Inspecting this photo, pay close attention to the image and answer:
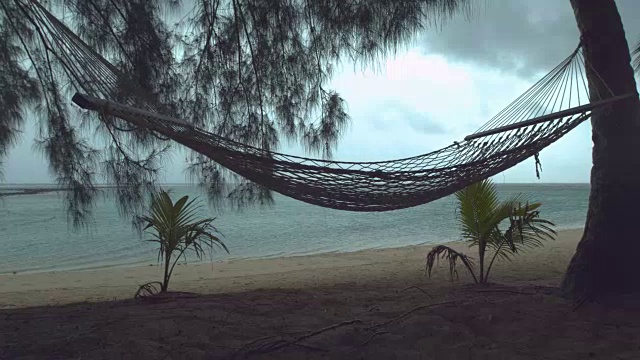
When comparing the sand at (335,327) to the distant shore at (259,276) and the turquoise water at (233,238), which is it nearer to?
the distant shore at (259,276)

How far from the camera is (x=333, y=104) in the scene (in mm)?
3408

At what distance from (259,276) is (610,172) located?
3.63m

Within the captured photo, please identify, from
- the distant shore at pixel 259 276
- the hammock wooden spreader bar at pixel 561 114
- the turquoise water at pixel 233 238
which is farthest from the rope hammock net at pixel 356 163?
the turquoise water at pixel 233 238

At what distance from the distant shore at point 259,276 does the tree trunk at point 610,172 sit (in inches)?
47.4

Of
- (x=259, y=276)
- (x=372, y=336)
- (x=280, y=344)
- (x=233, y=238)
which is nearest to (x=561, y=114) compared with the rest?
(x=372, y=336)

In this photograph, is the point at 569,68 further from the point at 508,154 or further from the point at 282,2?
the point at 282,2

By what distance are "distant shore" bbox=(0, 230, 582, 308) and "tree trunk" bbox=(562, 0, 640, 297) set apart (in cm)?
120

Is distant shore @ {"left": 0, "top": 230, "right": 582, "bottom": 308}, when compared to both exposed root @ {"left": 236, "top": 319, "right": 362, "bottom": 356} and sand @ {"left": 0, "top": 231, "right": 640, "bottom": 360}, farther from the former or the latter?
exposed root @ {"left": 236, "top": 319, "right": 362, "bottom": 356}

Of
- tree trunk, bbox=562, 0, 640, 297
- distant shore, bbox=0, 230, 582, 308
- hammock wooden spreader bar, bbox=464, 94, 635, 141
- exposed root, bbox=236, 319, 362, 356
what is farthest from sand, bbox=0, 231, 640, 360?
distant shore, bbox=0, 230, 582, 308

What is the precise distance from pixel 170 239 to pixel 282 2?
1.64m

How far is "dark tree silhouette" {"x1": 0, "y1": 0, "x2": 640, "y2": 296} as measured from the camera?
7.93 feet

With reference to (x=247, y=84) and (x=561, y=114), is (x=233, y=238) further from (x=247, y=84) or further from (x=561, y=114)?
→ (x=561, y=114)

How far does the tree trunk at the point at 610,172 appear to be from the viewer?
237cm

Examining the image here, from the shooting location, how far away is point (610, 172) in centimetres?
241
